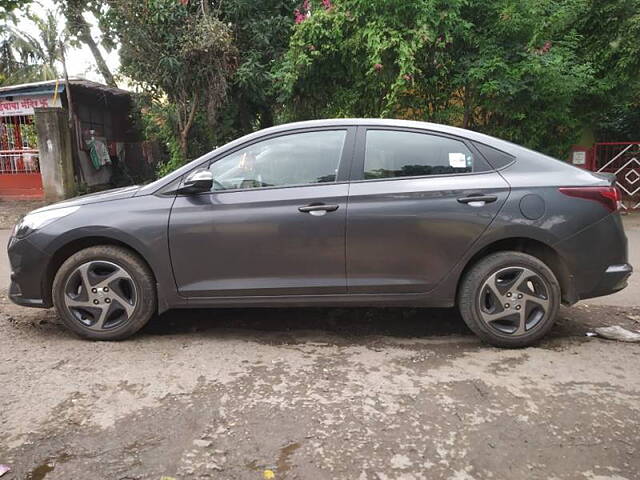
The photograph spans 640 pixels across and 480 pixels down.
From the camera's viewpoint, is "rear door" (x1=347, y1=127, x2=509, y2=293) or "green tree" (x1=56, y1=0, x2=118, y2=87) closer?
"rear door" (x1=347, y1=127, x2=509, y2=293)

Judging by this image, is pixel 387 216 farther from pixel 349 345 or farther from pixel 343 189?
pixel 349 345

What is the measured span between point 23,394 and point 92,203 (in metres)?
1.42

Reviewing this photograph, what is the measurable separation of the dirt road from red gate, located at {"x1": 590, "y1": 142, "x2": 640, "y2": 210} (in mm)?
8653

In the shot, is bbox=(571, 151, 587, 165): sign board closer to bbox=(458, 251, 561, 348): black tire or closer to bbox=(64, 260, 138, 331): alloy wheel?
bbox=(458, 251, 561, 348): black tire

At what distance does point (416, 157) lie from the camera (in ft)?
12.6

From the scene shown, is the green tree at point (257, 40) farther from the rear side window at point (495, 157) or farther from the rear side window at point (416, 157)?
the rear side window at point (495, 157)

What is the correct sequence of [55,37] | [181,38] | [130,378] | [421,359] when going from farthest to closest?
[55,37] → [181,38] → [421,359] → [130,378]

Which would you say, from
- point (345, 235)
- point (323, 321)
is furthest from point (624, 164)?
point (345, 235)

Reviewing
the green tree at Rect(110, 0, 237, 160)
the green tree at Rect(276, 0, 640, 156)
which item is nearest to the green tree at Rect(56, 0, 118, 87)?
the green tree at Rect(110, 0, 237, 160)

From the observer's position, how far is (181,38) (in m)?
10.4

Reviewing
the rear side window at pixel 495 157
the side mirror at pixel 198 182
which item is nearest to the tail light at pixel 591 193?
the rear side window at pixel 495 157

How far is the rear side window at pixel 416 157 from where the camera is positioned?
3.80 metres

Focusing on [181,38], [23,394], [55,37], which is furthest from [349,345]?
[55,37]

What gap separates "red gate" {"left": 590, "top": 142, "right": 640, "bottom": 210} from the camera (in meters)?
11.5
